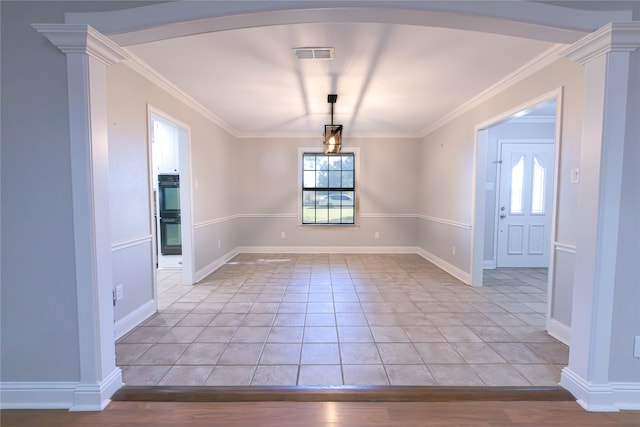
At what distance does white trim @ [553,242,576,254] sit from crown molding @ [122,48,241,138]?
140 inches

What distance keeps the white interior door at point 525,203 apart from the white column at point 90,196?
5.26m

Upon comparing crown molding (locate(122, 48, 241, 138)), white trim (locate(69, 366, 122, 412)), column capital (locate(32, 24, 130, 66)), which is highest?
crown molding (locate(122, 48, 241, 138))

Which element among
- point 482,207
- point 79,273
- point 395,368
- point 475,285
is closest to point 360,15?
point 79,273

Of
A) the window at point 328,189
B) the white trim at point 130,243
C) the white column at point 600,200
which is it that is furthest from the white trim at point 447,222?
the white trim at point 130,243

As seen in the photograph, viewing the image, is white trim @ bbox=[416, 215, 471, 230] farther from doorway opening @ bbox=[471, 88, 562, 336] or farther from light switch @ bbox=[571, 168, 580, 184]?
light switch @ bbox=[571, 168, 580, 184]

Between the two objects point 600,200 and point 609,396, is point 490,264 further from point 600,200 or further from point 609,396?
point 600,200

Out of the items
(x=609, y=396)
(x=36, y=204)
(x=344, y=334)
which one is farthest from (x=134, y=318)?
(x=609, y=396)

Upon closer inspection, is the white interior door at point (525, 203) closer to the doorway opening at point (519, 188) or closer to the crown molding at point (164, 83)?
the doorway opening at point (519, 188)

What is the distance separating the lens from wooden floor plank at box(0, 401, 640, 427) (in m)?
1.56

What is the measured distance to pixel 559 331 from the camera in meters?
2.49

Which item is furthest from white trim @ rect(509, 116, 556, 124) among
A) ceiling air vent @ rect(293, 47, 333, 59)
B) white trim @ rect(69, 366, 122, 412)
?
white trim @ rect(69, 366, 122, 412)

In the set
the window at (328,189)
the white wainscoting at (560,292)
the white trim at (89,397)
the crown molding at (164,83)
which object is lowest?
the white trim at (89,397)

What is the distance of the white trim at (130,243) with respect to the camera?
96.0 inches

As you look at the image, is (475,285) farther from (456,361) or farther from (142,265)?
(142,265)
